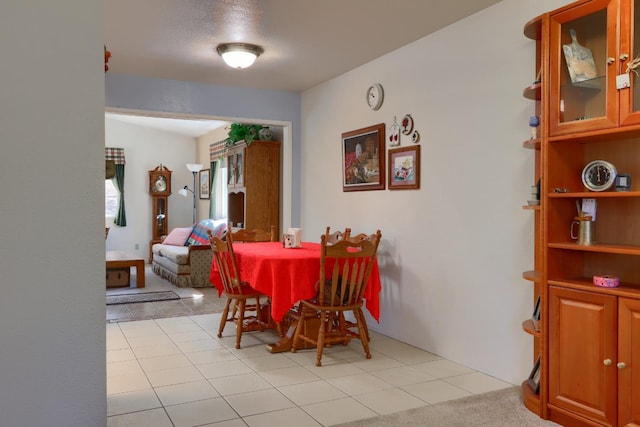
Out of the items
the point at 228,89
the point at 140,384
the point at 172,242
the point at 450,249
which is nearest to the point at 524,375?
the point at 450,249

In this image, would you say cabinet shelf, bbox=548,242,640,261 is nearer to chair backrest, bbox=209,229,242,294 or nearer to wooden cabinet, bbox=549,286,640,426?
wooden cabinet, bbox=549,286,640,426

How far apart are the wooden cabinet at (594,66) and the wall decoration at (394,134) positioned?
1690 millimetres

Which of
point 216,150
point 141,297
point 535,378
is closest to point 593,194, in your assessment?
point 535,378

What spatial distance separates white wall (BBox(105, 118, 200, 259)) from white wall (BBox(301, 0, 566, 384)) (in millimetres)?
6025

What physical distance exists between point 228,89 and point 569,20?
360 centimetres

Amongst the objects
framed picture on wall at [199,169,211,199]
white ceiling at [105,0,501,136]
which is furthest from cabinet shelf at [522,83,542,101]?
framed picture on wall at [199,169,211,199]

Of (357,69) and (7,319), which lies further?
(357,69)

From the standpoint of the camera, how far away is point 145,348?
158 inches

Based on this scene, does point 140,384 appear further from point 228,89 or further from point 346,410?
point 228,89

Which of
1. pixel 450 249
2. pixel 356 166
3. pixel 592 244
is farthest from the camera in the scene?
pixel 356 166

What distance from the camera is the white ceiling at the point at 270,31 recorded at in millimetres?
3320

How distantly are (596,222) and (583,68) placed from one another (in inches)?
30.4

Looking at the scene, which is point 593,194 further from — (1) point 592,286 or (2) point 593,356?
(2) point 593,356

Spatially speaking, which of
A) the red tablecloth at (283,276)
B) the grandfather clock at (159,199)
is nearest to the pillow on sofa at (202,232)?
the grandfather clock at (159,199)
